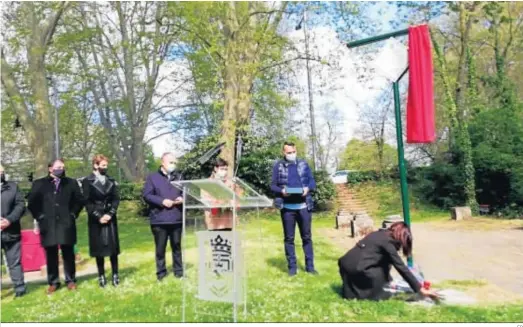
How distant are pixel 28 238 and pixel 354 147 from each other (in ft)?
108

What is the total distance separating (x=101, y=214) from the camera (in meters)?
7.91

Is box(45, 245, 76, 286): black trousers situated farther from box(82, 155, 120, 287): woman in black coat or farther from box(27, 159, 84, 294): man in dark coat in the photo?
box(82, 155, 120, 287): woman in black coat

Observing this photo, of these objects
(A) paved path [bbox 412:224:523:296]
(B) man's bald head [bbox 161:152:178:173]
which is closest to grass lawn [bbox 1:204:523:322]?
(B) man's bald head [bbox 161:152:178:173]

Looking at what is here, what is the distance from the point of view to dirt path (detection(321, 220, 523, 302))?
7547 mm

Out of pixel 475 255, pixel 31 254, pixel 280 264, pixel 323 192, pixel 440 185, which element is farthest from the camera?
pixel 440 185

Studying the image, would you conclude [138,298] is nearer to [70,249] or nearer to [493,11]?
[70,249]

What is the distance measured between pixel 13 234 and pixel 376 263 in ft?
16.3

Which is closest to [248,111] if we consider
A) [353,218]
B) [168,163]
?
[353,218]

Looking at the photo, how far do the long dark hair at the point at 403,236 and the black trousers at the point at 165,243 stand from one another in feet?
10.8

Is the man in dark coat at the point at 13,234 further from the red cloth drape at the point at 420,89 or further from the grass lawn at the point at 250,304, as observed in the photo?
the red cloth drape at the point at 420,89

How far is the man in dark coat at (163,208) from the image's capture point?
8117 mm

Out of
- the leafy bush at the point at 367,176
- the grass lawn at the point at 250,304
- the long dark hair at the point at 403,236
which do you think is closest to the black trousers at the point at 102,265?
the grass lawn at the point at 250,304

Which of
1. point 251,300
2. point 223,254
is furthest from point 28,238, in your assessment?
point 223,254

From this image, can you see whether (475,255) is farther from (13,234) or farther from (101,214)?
(13,234)
